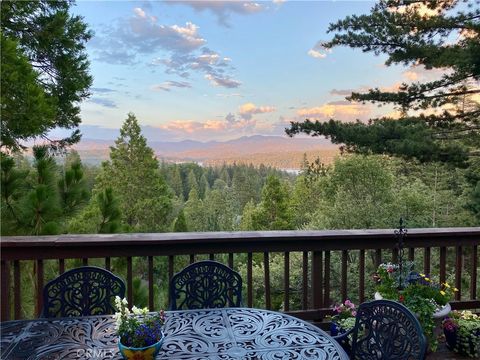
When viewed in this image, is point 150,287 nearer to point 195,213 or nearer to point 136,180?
point 136,180

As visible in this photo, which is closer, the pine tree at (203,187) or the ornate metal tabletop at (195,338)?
the ornate metal tabletop at (195,338)

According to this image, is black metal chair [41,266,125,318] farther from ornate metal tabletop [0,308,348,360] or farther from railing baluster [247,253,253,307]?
railing baluster [247,253,253,307]

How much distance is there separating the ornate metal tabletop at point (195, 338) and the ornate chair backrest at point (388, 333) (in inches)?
5.6

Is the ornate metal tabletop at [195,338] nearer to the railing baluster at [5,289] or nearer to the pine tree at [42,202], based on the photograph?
the railing baluster at [5,289]

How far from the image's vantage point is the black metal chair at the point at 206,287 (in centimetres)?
217

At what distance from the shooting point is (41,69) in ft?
16.2

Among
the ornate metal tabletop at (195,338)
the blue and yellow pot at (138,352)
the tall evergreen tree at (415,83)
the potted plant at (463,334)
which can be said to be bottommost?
the potted plant at (463,334)

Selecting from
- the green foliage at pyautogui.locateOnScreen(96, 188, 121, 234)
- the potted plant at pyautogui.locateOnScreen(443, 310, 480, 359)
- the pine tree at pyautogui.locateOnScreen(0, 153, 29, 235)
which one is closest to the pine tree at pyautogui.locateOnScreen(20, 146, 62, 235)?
the pine tree at pyautogui.locateOnScreen(0, 153, 29, 235)

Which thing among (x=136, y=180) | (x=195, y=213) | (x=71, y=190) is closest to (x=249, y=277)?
(x=71, y=190)

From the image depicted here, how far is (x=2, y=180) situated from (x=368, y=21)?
23.6 feet

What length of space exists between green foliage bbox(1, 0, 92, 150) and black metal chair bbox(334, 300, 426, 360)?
3248 mm

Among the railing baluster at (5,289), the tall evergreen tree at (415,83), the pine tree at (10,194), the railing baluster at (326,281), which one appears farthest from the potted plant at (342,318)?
the tall evergreen tree at (415,83)

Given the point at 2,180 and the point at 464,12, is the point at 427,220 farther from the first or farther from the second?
the point at 2,180

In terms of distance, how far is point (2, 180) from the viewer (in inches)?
156
